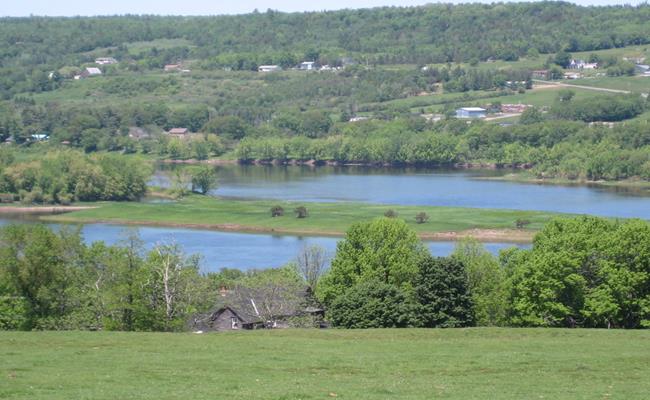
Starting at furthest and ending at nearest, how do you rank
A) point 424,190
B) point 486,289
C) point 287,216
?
point 424,190, point 287,216, point 486,289

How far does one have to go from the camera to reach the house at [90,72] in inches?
7156

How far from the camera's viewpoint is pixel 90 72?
185m

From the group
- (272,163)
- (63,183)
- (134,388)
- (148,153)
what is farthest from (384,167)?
(134,388)

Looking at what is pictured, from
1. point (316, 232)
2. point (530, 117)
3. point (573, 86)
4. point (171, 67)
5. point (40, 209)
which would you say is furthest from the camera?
point (171, 67)

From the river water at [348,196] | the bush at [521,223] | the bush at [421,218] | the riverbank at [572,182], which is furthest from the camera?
the riverbank at [572,182]

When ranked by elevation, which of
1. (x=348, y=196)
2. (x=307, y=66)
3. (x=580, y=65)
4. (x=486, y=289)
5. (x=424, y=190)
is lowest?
(x=424, y=190)

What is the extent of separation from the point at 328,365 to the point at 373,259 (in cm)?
1497

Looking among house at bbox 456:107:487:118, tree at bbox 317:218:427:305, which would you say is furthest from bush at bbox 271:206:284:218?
house at bbox 456:107:487:118

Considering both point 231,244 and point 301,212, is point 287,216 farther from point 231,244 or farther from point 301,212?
point 231,244

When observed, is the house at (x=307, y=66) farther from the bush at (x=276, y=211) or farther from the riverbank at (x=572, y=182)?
the bush at (x=276, y=211)

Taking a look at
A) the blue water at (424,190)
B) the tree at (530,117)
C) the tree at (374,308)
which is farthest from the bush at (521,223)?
the tree at (530,117)

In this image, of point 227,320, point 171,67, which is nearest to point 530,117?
point 171,67

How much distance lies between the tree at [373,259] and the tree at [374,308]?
2.48 metres

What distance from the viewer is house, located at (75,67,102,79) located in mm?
181750
